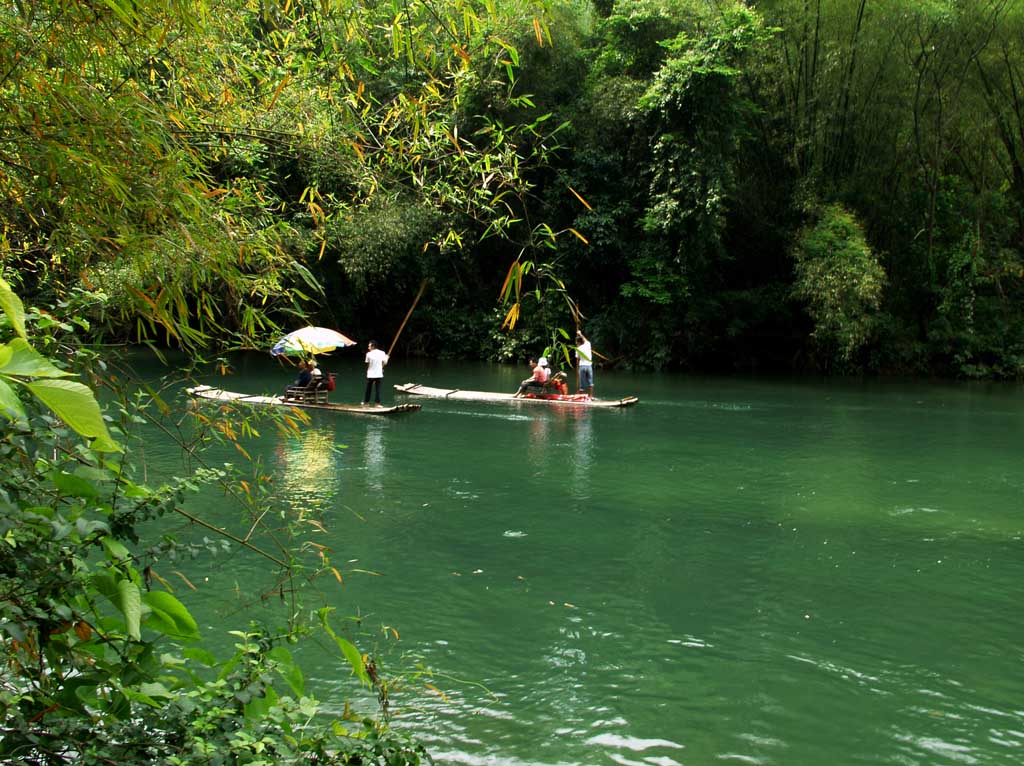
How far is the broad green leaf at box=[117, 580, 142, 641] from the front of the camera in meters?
1.85

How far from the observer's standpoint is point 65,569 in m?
2.20

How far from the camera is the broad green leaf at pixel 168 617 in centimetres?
212

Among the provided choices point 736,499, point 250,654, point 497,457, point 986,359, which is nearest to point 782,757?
point 250,654

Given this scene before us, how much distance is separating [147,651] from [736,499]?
825cm

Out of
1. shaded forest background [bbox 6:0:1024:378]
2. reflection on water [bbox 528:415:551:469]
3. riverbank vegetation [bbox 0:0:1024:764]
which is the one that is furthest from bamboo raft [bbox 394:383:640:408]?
shaded forest background [bbox 6:0:1024:378]

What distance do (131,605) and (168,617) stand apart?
0.74 feet

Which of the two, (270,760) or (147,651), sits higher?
(147,651)

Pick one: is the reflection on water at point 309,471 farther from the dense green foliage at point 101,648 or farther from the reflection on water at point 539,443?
the dense green foliage at point 101,648

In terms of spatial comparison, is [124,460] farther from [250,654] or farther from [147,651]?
[250,654]

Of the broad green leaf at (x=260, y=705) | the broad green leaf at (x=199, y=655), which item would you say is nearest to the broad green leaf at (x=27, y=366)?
the broad green leaf at (x=199, y=655)

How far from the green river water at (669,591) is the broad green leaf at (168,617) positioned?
1405 mm

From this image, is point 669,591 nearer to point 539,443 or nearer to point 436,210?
point 436,210

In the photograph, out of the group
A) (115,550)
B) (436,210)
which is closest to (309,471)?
(436,210)

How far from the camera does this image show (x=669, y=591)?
22.0 ft
